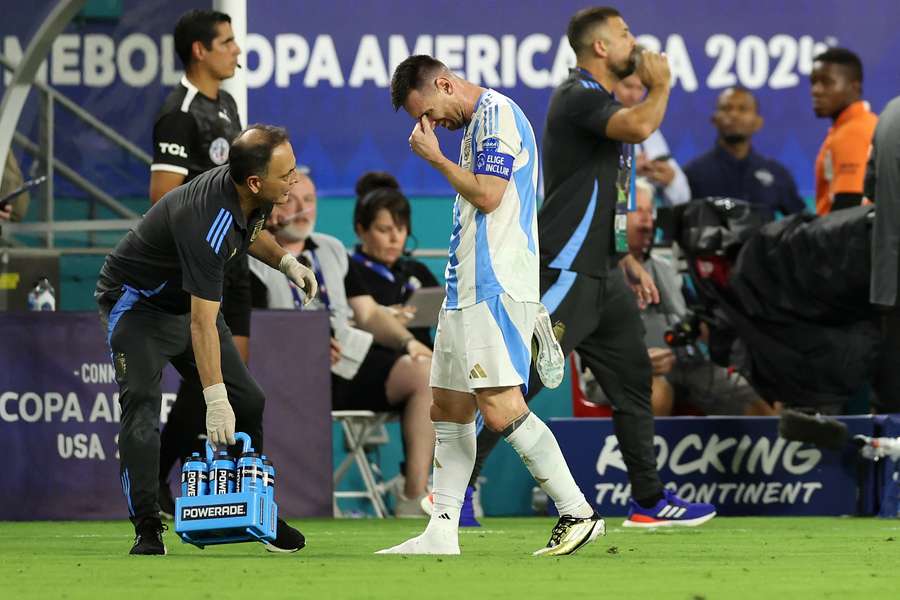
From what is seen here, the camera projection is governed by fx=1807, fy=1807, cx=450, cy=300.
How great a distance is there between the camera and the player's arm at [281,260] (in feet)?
22.2

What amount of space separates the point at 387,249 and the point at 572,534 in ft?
16.2

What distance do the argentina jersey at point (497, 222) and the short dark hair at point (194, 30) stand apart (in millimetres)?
2885

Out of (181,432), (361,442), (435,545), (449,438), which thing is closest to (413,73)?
(449,438)

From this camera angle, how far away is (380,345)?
35.3 ft

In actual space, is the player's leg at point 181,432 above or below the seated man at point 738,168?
below

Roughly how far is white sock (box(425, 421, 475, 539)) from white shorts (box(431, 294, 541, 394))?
18 cm

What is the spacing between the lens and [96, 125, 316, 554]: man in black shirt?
638cm

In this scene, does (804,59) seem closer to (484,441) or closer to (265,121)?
(265,121)

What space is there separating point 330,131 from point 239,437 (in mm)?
5775

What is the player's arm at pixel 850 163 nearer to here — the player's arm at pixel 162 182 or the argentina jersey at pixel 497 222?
the player's arm at pixel 162 182

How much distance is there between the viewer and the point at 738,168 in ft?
40.1

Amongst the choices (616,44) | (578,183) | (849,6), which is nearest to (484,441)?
(578,183)

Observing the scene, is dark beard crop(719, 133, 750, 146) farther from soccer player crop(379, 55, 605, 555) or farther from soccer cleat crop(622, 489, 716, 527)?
soccer player crop(379, 55, 605, 555)

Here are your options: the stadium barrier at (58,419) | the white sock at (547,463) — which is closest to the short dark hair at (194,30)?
the stadium barrier at (58,419)
